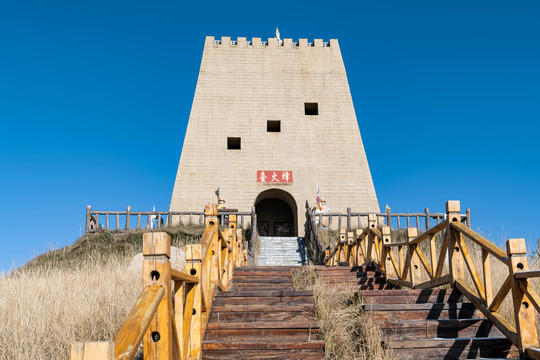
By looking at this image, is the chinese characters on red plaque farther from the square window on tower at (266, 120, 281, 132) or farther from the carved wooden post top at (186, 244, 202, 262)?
the carved wooden post top at (186, 244, 202, 262)

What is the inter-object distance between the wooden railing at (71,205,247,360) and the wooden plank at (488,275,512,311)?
286cm

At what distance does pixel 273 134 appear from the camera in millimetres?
22453

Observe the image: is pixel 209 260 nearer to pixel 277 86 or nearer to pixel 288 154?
pixel 288 154

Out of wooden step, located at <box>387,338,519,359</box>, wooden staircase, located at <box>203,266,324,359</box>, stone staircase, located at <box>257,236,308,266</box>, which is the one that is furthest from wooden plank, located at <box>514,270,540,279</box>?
stone staircase, located at <box>257,236,308,266</box>

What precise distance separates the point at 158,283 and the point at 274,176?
18820 mm

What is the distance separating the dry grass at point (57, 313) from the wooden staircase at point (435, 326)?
298cm

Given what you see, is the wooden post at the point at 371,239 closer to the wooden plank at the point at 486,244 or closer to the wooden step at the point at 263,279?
the wooden step at the point at 263,279

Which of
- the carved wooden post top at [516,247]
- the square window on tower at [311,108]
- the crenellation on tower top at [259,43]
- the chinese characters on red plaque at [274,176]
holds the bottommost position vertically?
→ the carved wooden post top at [516,247]

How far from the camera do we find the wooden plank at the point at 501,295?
448 cm

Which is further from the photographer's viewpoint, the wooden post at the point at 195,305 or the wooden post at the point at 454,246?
the wooden post at the point at 454,246

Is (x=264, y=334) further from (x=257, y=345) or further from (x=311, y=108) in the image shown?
(x=311, y=108)

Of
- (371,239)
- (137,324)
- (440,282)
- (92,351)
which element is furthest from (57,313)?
(371,239)

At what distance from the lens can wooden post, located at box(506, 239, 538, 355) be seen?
4.12 metres

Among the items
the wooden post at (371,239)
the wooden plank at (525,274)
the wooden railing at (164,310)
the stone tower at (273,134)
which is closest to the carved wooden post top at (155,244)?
the wooden railing at (164,310)
